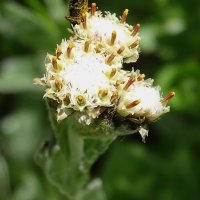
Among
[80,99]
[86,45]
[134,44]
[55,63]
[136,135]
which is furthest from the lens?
[136,135]

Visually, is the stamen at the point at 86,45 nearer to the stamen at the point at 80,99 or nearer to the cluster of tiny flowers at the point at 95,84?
the cluster of tiny flowers at the point at 95,84

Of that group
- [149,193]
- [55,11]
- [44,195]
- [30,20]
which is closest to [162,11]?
[55,11]

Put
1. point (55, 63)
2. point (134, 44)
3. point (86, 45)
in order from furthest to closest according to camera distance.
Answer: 1. point (134, 44)
2. point (86, 45)
3. point (55, 63)

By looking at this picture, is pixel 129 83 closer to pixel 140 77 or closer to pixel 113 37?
pixel 140 77

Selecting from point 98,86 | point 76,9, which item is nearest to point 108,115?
point 98,86

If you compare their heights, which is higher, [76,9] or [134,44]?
[76,9]

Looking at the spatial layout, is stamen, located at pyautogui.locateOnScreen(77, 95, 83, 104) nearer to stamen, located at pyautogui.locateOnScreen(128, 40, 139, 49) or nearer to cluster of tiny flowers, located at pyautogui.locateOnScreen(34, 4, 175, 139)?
cluster of tiny flowers, located at pyautogui.locateOnScreen(34, 4, 175, 139)
